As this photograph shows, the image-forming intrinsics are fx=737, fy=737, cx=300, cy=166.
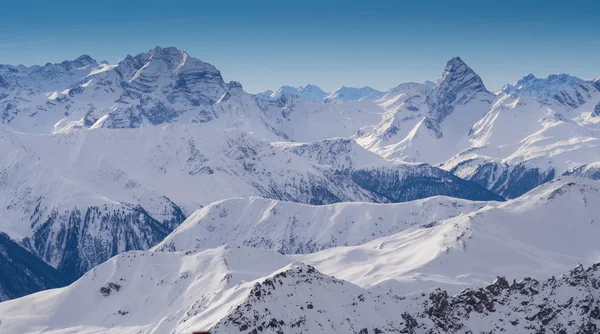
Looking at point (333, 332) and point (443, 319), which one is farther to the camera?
point (443, 319)

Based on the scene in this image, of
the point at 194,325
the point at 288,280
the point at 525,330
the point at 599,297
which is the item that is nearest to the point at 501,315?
the point at 525,330

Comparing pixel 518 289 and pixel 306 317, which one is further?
pixel 518 289

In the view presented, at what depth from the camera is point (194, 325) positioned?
199m

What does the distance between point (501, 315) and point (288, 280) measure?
57.3m

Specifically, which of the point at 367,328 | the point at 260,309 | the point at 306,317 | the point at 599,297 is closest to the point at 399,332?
the point at 367,328

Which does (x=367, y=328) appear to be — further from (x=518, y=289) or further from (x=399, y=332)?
(x=518, y=289)

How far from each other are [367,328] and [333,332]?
9814mm

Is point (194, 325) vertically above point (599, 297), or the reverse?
point (599, 297)

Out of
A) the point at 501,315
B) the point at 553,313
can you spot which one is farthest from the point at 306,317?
the point at 553,313

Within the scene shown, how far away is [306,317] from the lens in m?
185

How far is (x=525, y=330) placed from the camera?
189375 millimetres

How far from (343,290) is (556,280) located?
186 feet

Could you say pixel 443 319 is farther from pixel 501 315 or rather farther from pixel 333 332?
pixel 333 332

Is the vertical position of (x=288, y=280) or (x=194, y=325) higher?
(x=288, y=280)
